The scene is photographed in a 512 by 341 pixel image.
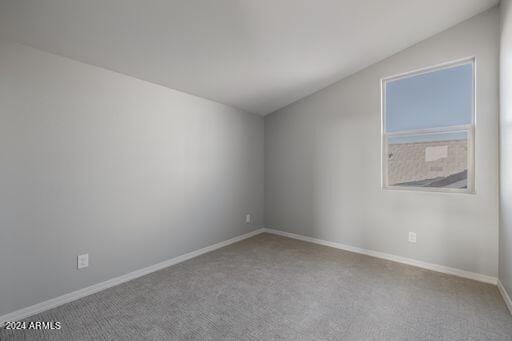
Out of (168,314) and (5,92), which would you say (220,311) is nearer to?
(168,314)

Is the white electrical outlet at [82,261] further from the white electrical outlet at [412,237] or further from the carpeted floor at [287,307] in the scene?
the white electrical outlet at [412,237]

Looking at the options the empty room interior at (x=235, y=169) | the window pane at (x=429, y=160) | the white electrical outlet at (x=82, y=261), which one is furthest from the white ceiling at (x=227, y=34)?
the white electrical outlet at (x=82, y=261)

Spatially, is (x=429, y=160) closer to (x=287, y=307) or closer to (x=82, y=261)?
(x=287, y=307)

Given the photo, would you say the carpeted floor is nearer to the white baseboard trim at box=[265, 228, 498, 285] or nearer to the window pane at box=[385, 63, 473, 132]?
the white baseboard trim at box=[265, 228, 498, 285]

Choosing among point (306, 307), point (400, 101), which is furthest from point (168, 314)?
point (400, 101)

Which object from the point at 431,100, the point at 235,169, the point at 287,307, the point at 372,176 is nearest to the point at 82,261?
the point at 287,307

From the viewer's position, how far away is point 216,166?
347cm

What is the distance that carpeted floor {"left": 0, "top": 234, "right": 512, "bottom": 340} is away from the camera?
1681mm

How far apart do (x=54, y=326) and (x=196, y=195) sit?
1793mm

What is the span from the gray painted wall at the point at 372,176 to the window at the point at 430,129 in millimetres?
105

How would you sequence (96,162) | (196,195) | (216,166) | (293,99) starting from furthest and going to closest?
1. (293,99)
2. (216,166)
3. (196,195)
4. (96,162)

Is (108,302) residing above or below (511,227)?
below

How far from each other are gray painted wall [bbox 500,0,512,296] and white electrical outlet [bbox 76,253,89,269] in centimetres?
369

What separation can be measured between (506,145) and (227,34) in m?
2.64
